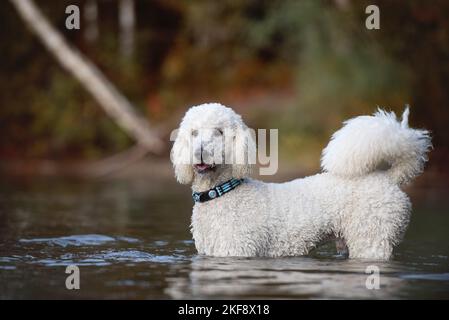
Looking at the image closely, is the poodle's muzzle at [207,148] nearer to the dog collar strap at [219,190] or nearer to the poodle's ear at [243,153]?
the poodle's ear at [243,153]

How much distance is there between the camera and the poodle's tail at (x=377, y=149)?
7527 millimetres

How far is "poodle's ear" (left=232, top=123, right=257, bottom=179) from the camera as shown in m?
7.38

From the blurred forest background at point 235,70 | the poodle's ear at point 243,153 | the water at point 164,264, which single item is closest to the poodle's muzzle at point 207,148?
the poodle's ear at point 243,153

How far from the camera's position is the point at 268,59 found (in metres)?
25.8

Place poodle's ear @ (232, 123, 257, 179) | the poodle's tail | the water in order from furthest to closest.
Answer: the poodle's tail → poodle's ear @ (232, 123, 257, 179) → the water

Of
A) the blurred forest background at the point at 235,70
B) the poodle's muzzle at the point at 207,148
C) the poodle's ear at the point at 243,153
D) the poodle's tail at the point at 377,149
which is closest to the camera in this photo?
the poodle's muzzle at the point at 207,148

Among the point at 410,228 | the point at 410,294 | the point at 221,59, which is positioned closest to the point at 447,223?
the point at 410,228

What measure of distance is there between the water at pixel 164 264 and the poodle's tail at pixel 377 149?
2.69ft

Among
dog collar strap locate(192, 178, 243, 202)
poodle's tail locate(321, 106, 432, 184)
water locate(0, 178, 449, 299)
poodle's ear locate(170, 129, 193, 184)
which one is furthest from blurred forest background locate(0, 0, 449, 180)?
poodle's ear locate(170, 129, 193, 184)

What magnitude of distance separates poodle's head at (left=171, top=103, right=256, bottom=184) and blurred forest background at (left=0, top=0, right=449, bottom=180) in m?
10.7

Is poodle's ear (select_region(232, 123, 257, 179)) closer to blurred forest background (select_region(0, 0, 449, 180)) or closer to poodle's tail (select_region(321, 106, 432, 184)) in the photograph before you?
poodle's tail (select_region(321, 106, 432, 184))

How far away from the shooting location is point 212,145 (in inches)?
286

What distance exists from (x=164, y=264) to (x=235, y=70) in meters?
17.7

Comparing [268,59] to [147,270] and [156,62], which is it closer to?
[156,62]
